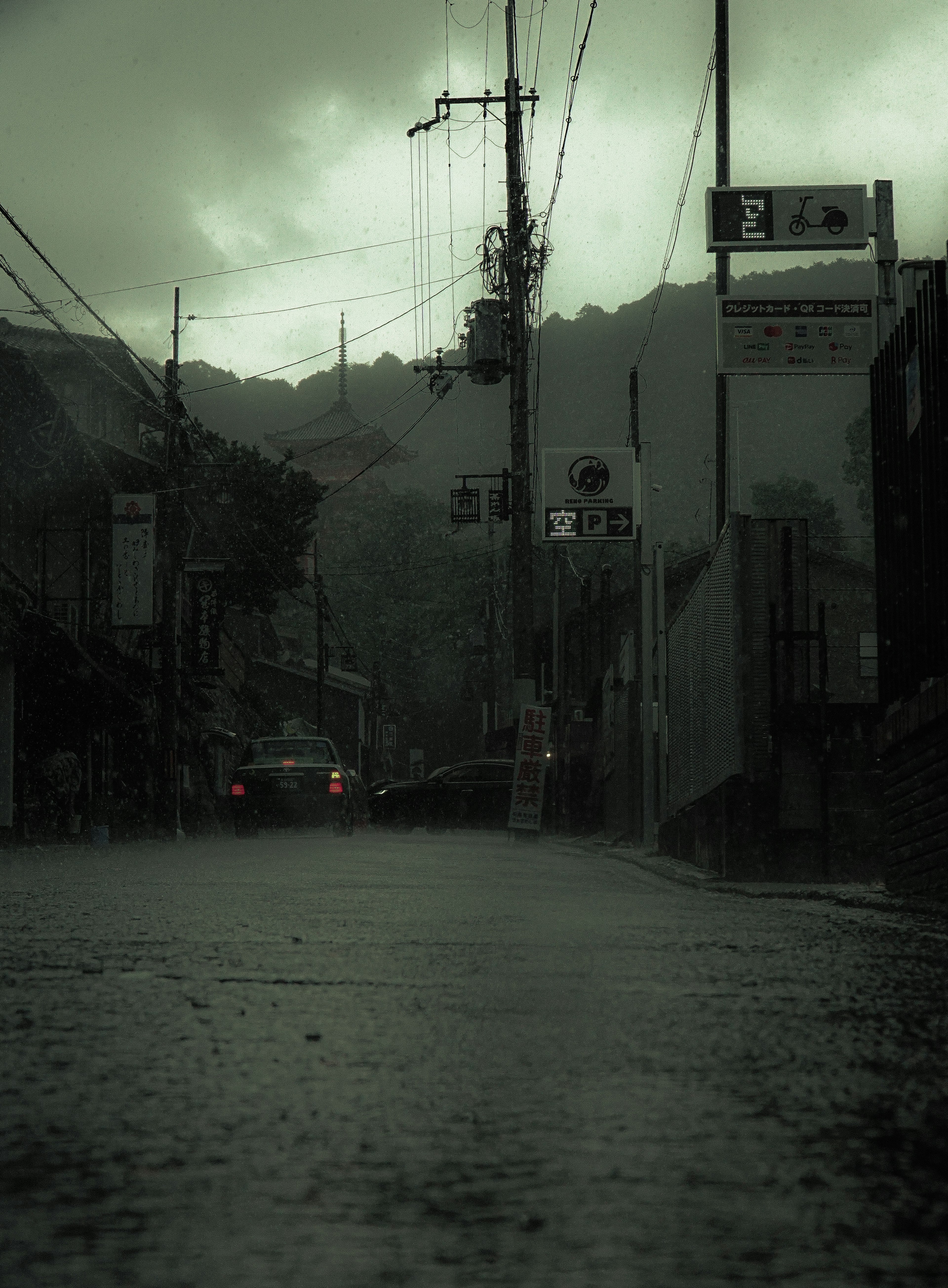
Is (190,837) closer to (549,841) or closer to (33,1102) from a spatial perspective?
(549,841)

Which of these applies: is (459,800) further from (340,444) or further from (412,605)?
(340,444)

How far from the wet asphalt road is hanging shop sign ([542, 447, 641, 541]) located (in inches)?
631

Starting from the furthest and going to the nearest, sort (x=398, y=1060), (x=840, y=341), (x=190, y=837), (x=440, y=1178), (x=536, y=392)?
(x=536, y=392), (x=190, y=837), (x=840, y=341), (x=398, y=1060), (x=440, y=1178)

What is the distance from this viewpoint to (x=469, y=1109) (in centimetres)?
256

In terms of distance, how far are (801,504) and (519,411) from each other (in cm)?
4936

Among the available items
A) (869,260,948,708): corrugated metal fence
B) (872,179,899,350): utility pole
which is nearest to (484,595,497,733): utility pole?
(872,179,899,350): utility pole

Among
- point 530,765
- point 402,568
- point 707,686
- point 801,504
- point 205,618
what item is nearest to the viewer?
point 707,686

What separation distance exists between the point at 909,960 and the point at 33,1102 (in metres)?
3.14

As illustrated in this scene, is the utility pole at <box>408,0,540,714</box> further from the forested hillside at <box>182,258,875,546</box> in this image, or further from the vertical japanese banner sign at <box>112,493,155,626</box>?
the forested hillside at <box>182,258,875,546</box>

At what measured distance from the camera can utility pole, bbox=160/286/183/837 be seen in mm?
29219

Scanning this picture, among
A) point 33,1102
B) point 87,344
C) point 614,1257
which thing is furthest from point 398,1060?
point 87,344

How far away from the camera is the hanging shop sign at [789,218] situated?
39.7 feet

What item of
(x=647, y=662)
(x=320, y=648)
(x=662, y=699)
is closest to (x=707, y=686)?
(x=662, y=699)

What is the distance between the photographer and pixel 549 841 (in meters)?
26.4
